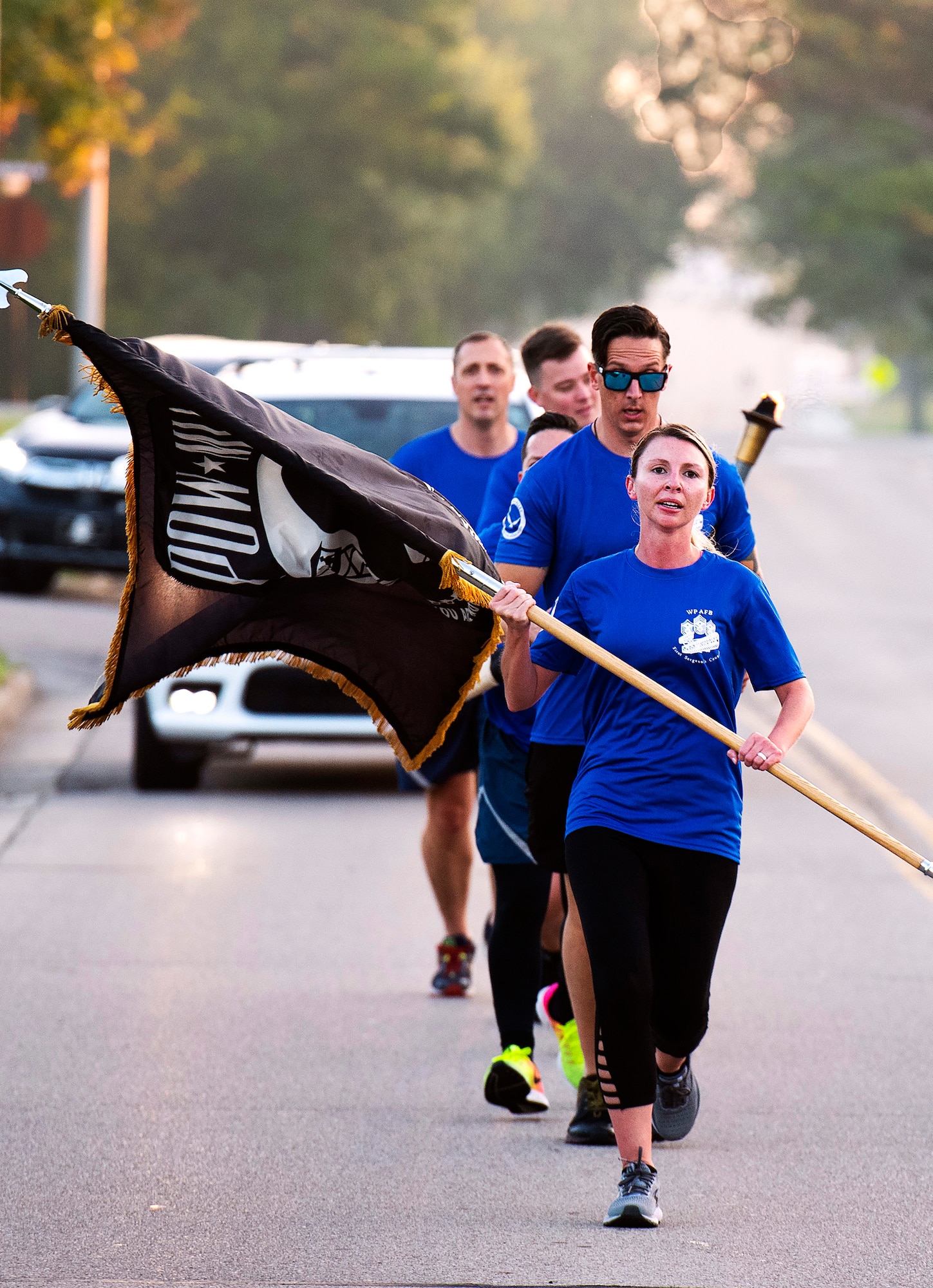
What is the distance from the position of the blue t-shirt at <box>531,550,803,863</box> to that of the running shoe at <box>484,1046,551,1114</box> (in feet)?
3.96

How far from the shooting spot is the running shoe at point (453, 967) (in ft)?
25.0

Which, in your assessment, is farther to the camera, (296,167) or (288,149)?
(296,167)

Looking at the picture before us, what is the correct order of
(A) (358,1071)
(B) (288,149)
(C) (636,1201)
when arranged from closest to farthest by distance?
(C) (636,1201), (A) (358,1071), (B) (288,149)

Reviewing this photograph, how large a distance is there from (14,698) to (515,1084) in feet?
27.7

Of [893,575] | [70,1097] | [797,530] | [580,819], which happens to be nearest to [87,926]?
[70,1097]

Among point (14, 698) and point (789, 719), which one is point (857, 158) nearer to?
point (14, 698)

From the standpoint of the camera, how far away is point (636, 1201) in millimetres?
5141

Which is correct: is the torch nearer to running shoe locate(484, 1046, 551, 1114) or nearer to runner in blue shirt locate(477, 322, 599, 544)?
runner in blue shirt locate(477, 322, 599, 544)

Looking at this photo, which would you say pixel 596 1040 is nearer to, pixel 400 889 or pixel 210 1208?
pixel 210 1208

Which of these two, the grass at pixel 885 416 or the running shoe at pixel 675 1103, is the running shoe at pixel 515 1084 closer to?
the running shoe at pixel 675 1103

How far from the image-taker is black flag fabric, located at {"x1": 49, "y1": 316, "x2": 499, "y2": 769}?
5.40 m

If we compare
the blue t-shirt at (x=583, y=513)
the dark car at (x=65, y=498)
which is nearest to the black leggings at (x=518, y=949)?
the blue t-shirt at (x=583, y=513)

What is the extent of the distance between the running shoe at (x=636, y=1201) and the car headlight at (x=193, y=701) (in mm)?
6220

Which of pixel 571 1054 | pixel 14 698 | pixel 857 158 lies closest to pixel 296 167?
pixel 857 158
